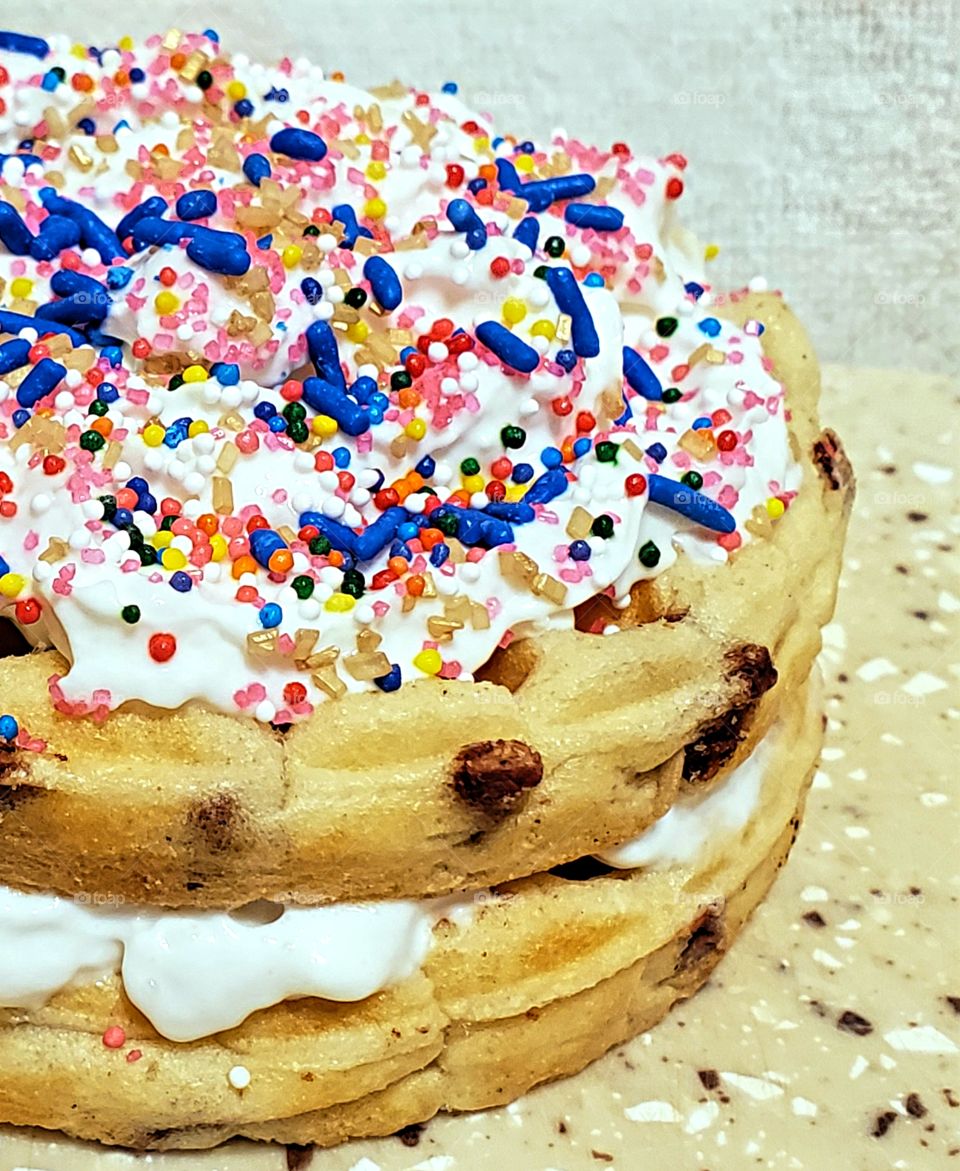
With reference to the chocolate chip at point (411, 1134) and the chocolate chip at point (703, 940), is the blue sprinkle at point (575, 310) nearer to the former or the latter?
the chocolate chip at point (703, 940)

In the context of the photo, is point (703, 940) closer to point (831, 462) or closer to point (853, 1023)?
point (853, 1023)

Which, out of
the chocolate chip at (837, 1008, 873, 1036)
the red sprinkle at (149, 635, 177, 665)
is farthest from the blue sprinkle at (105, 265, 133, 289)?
the chocolate chip at (837, 1008, 873, 1036)

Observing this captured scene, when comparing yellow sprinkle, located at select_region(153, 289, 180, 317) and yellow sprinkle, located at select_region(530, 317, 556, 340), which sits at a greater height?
yellow sprinkle, located at select_region(530, 317, 556, 340)

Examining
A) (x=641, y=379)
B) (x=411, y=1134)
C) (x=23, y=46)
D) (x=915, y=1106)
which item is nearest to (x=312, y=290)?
(x=641, y=379)

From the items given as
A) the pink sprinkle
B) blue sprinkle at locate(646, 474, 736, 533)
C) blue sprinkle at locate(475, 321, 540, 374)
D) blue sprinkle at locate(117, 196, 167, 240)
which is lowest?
the pink sprinkle

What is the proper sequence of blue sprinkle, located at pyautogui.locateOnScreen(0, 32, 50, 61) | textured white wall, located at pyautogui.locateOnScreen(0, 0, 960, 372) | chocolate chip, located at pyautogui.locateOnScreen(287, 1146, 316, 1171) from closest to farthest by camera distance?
chocolate chip, located at pyautogui.locateOnScreen(287, 1146, 316, 1171) < blue sprinkle, located at pyautogui.locateOnScreen(0, 32, 50, 61) < textured white wall, located at pyautogui.locateOnScreen(0, 0, 960, 372)

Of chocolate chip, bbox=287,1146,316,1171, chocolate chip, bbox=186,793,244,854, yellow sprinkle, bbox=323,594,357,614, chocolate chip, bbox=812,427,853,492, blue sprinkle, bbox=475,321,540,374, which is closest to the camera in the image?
chocolate chip, bbox=186,793,244,854

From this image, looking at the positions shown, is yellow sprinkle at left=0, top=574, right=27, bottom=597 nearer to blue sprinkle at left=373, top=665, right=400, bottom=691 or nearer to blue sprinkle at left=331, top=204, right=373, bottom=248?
blue sprinkle at left=373, top=665, right=400, bottom=691

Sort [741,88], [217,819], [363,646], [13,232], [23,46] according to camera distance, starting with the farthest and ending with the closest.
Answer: [741,88]
[23,46]
[13,232]
[363,646]
[217,819]
